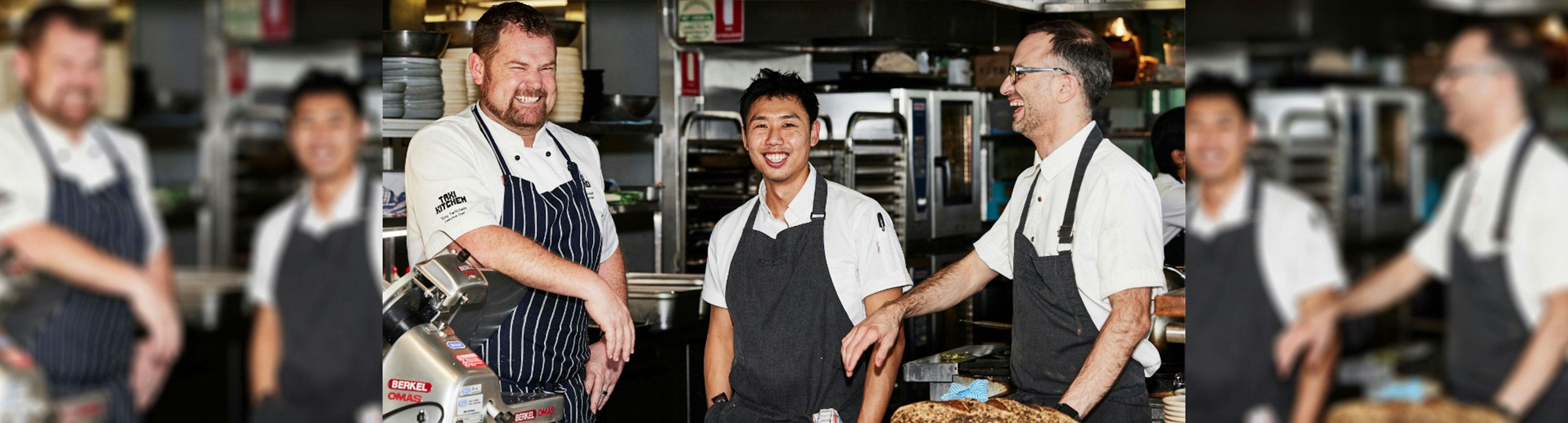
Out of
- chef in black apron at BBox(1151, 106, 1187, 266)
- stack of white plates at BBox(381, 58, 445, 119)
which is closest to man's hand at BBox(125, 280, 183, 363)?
stack of white plates at BBox(381, 58, 445, 119)

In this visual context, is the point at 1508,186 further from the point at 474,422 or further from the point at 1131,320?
the point at 474,422

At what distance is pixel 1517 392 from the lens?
44.8 inches

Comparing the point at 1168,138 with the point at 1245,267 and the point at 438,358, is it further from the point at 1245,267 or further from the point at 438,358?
the point at 1245,267

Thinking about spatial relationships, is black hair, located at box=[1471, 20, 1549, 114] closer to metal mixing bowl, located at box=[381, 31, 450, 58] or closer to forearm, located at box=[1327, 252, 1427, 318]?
forearm, located at box=[1327, 252, 1427, 318]

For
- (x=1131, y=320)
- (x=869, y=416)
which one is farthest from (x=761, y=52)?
(x=1131, y=320)

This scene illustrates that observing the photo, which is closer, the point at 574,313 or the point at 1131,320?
the point at 1131,320

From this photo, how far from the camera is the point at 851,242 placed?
326 centimetres

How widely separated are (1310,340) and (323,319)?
95 centimetres

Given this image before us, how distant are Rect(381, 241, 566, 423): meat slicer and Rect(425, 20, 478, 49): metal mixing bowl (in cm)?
167

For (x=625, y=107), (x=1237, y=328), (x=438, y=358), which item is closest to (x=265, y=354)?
(x=1237, y=328)

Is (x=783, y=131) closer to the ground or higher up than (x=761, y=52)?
closer to the ground

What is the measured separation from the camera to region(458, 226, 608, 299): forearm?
8.85 ft

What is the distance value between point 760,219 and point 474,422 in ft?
3.64

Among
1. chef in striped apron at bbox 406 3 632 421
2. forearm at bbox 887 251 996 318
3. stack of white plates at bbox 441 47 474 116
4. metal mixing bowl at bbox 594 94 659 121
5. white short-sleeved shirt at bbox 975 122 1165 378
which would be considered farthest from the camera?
metal mixing bowl at bbox 594 94 659 121
